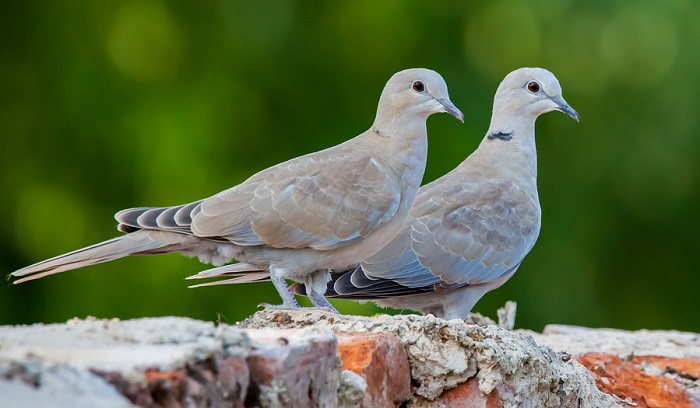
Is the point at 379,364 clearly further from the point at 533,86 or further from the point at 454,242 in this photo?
the point at 533,86

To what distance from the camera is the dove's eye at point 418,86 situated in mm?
4992

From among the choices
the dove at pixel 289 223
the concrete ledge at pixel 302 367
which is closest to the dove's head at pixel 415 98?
the dove at pixel 289 223

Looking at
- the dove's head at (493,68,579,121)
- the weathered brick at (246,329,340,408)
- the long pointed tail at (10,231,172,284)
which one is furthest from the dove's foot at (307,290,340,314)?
the weathered brick at (246,329,340,408)

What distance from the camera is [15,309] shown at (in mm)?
8805

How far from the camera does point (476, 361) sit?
3.05m

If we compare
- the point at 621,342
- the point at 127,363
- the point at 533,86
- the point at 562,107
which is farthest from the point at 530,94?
the point at 127,363

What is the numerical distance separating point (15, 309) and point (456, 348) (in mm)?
6338

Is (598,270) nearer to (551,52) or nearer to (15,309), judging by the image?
(551,52)

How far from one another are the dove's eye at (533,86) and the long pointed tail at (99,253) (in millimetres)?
2198

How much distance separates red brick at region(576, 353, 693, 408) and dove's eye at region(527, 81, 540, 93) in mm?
2083

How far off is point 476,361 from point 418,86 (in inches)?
83.8

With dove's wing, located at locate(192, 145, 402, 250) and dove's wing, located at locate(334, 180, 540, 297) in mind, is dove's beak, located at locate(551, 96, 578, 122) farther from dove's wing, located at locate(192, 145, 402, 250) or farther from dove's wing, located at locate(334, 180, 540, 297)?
dove's wing, located at locate(192, 145, 402, 250)

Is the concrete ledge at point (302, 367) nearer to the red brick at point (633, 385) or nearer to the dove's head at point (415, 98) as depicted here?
the red brick at point (633, 385)

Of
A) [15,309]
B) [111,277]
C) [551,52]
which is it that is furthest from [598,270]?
[15,309]
